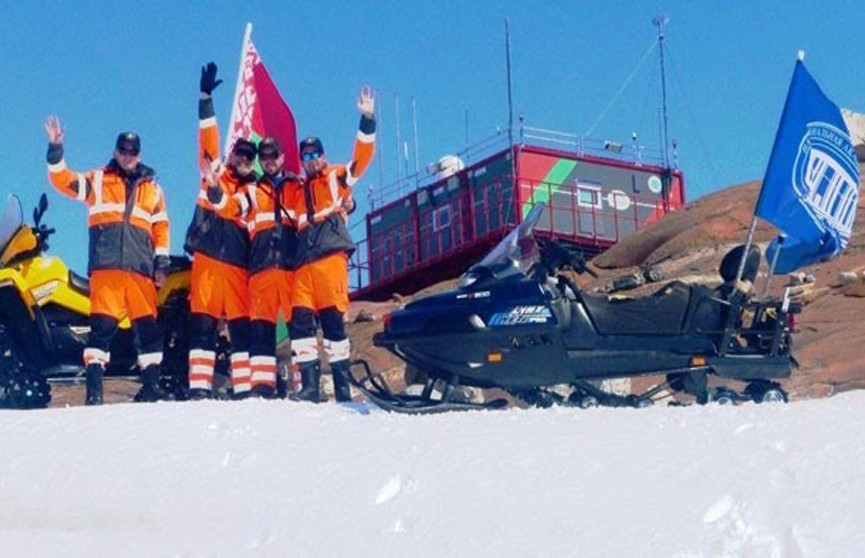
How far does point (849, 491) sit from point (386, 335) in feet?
12.7

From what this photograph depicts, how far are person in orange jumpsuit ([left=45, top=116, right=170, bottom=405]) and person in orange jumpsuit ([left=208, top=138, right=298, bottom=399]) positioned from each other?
1.66 feet

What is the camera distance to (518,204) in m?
26.7

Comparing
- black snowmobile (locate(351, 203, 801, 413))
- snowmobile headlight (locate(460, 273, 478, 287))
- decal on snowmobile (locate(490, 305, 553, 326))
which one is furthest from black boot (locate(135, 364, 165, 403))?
decal on snowmobile (locate(490, 305, 553, 326))

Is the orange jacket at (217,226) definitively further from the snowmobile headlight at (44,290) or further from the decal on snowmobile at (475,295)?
the decal on snowmobile at (475,295)

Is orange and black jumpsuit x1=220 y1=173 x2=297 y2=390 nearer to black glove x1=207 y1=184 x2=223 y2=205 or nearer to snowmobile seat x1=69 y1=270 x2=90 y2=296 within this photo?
black glove x1=207 y1=184 x2=223 y2=205

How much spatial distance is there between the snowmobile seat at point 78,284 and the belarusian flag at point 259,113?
10.5 ft

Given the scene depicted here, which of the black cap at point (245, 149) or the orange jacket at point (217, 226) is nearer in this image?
the orange jacket at point (217, 226)

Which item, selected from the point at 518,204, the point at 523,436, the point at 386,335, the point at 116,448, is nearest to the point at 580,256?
the point at 386,335

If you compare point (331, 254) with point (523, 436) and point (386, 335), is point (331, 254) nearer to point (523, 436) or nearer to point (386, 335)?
point (386, 335)

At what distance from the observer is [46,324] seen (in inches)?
364

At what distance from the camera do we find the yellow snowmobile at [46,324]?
30.3ft

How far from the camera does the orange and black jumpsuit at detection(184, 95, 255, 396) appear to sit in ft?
28.0

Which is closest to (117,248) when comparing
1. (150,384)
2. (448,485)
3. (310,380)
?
(150,384)

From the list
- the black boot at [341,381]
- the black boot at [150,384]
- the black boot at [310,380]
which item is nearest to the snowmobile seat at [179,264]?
the black boot at [150,384]
